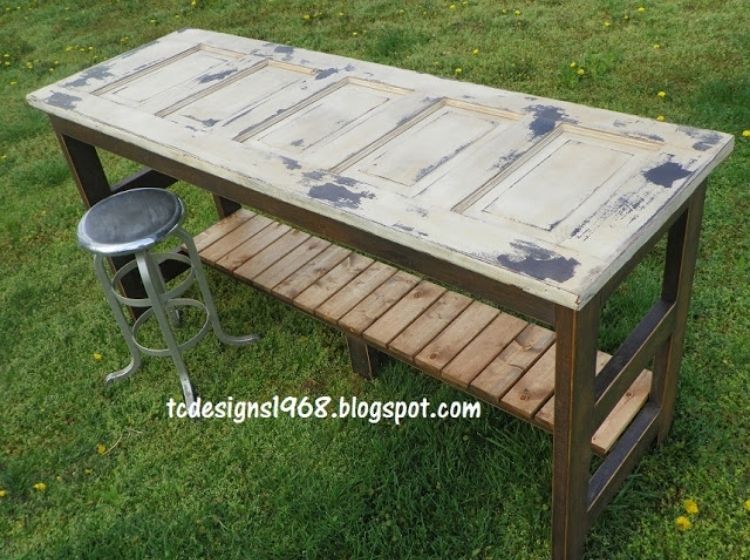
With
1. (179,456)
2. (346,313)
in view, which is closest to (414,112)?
(346,313)

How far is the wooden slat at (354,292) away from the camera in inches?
106

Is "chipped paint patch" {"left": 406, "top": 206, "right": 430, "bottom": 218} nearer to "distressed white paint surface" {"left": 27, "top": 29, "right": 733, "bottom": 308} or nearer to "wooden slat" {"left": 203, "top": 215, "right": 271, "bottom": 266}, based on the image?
"distressed white paint surface" {"left": 27, "top": 29, "right": 733, "bottom": 308}

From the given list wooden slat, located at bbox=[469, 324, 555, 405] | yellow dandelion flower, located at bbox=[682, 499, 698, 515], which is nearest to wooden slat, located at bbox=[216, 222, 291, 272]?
wooden slat, located at bbox=[469, 324, 555, 405]

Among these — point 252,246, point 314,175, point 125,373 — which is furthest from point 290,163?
point 125,373

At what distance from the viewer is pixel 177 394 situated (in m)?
2.98

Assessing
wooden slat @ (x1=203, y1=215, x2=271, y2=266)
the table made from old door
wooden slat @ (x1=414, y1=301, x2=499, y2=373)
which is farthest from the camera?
wooden slat @ (x1=203, y1=215, x2=271, y2=266)

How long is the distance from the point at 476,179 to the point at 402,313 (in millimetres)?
861

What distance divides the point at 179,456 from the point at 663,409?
5.49 feet

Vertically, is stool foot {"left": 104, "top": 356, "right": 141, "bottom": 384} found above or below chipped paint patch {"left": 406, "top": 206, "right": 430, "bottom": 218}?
below

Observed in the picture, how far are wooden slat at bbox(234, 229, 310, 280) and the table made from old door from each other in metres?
0.71

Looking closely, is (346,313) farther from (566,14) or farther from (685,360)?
(566,14)

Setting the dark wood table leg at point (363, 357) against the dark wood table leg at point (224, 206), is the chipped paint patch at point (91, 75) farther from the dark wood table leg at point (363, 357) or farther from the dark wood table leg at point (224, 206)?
the dark wood table leg at point (363, 357)

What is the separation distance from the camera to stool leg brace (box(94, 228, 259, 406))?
2686 millimetres

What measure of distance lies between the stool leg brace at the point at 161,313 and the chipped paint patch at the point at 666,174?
165 cm
